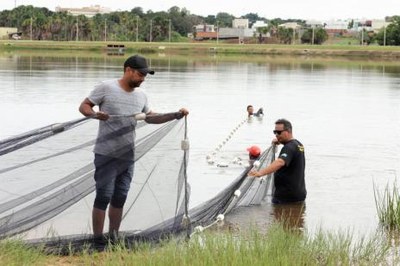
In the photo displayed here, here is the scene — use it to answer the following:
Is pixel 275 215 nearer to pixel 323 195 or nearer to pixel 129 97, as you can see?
pixel 323 195

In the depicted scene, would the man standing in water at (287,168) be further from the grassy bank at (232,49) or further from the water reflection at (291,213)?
the grassy bank at (232,49)

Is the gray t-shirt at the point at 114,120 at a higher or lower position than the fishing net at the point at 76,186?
higher

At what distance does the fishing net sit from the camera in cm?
738

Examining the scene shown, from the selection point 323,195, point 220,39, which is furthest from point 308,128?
point 220,39

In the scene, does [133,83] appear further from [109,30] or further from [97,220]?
[109,30]

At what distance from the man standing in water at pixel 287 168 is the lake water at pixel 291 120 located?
0.26 meters

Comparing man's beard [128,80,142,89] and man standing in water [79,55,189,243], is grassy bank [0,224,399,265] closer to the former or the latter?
man standing in water [79,55,189,243]

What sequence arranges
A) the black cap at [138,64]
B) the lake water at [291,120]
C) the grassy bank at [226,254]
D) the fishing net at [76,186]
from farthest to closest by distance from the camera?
the lake water at [291,120]
the black cap at [138,64]
the fishing net at [76,186]
the grassy bank at [226,254]

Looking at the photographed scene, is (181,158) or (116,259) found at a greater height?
(181,158)

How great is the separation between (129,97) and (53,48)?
113 metres

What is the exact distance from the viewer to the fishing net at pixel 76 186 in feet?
24.2

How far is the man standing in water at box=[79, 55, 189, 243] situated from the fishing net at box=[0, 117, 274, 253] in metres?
0.06

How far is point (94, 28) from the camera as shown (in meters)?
160

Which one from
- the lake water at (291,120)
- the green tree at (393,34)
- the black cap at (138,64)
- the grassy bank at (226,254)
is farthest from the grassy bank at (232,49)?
the grassy bank at (226,254)
